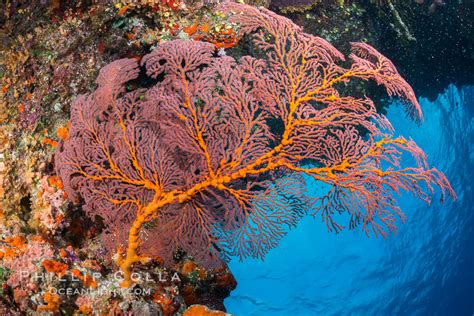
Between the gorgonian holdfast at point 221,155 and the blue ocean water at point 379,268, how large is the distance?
16.8 meters

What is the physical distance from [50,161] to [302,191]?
271 cm

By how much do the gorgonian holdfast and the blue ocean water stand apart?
16.8 meters

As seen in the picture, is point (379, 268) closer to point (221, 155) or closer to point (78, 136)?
point (221, 155)

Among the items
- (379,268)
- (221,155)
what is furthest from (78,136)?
(379,268)

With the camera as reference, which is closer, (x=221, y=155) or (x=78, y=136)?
(x=221, y=155)

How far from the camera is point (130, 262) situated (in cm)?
307

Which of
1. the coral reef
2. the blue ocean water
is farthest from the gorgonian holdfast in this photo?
the blue ocean water

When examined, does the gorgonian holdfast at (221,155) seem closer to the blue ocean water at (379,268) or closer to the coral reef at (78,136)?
the coral reef at (78,136)

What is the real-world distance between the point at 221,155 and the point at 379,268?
23734mm

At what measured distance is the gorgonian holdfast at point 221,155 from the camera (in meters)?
2.96

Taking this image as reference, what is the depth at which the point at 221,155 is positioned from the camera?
3027 millimetres

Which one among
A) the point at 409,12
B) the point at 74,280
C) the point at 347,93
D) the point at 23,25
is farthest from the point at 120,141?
the point at 409,12

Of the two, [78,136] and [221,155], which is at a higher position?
[221,155]

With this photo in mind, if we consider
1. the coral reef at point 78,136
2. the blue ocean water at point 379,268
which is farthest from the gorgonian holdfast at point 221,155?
the blue ocean water at point 379,268
